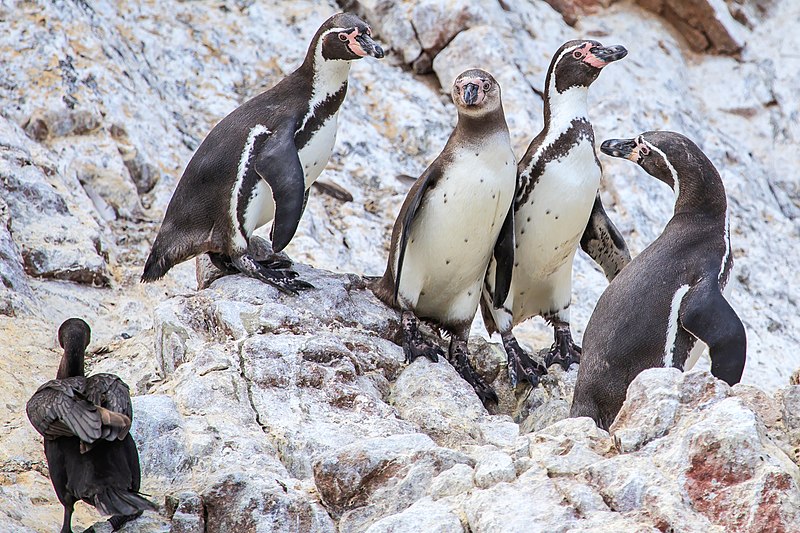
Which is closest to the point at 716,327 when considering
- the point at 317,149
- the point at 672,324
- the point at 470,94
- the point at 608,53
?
the point at 672,324

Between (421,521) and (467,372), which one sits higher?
(421,521)

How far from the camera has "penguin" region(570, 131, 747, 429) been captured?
18.2ft

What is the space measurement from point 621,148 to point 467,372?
5.01ft

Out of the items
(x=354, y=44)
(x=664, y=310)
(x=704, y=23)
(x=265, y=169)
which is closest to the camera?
(x=664, y=310)

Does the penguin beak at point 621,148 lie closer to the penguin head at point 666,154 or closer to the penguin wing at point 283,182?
the penguin head at point 666,154

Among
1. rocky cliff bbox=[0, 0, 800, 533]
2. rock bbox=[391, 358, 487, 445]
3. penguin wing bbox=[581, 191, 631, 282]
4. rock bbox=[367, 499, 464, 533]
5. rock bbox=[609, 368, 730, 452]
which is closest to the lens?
rock bbox=[367, 499, 464, 533]

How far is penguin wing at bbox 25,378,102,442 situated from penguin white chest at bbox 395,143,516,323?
2.61m

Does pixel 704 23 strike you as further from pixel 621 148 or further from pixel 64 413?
pixel 64 413

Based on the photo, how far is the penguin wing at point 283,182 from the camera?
6.52 metres

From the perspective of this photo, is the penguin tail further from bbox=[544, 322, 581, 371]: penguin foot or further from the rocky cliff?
bbox=[544, 322, 581, 371]: penguin foot

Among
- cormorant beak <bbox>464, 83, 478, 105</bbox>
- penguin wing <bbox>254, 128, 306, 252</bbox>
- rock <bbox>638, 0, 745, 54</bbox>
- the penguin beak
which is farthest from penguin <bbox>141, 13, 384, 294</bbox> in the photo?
rock <bbox>638, 0, 745, 54</bbox>

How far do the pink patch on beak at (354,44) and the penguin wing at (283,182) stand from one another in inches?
28.5

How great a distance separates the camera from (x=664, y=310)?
566 cm

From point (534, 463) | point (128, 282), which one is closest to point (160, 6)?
point (128, 282)
